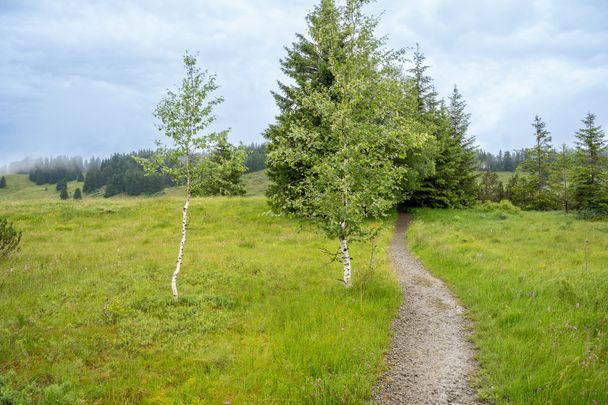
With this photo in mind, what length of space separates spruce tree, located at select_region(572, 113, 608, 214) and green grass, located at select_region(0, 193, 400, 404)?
1241 inches

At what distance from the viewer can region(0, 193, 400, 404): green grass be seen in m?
6.23

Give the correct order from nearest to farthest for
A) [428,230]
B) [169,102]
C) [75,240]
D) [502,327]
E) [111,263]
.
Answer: [502,327], [169,102], [111,263], [75,240], [428,230]

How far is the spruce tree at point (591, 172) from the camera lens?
110ft

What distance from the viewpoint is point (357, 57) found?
483 inches

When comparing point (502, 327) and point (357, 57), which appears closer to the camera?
point (502, 327)

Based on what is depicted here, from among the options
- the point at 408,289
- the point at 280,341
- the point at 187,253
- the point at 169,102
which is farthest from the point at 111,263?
the point at 408,289

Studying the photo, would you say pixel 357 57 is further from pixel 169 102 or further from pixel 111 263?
pixel 111 263

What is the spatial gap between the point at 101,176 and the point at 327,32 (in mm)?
196498

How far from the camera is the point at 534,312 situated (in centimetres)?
885

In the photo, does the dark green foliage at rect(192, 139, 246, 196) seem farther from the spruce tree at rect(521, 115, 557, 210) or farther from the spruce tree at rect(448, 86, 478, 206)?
the spruce tree at rect(521, 115, 557, 210)

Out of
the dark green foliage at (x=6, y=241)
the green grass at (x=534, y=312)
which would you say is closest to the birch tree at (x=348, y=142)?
the green grass at (x=534, y=312)

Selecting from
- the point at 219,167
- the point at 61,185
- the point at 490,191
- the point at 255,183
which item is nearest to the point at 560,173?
the point at 490,191

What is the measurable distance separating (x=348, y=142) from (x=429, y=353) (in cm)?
709

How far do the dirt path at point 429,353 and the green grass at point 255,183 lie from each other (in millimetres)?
146254
